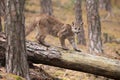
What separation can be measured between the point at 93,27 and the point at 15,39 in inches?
249

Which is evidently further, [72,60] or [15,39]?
[72,60]

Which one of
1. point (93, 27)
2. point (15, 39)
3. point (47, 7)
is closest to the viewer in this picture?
point (15, 39)

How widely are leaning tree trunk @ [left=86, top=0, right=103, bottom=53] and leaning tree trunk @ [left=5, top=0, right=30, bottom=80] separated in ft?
19.6

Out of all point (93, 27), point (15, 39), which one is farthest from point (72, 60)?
point (93, 27)

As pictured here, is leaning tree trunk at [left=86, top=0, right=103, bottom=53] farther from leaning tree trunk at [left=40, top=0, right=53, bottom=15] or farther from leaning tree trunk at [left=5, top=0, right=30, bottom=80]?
leaning tree trunk at [left=40, top=0, right=53, bottom=15]

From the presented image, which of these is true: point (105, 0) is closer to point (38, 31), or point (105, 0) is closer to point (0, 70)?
point (38, 31)

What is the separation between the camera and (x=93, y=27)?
573 inches

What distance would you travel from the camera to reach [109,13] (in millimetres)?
32344

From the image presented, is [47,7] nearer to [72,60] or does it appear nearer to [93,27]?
[93,27]

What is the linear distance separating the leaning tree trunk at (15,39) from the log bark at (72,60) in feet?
2.66

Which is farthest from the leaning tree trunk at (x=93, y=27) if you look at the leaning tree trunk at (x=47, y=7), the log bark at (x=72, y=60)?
the leaning tree trunk at (x=47, y=7)

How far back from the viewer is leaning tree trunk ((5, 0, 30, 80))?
28.5ft

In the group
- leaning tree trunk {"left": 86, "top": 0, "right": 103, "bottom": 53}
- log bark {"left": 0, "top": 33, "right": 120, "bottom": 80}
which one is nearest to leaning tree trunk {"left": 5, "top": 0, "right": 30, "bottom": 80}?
log bark {"left": 0, "top": 33, "right": 120, "bottom": 80}

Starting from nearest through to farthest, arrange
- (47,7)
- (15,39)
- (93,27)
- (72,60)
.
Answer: (15,39), (72,60), (93,27), (47,7)
